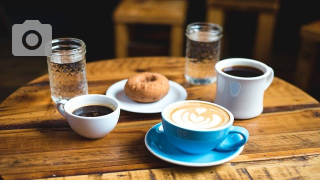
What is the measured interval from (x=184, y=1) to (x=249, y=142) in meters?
1.63

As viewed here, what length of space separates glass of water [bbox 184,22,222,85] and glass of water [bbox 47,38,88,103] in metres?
0.35

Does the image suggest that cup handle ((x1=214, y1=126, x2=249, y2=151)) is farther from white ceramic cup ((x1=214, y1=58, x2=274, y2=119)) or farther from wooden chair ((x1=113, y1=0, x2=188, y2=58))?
wooden chair ((x1=113, y1=0, x2=188, y2=58))

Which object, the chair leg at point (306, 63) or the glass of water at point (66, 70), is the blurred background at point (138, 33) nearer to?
the chair leg at point (306, 63)

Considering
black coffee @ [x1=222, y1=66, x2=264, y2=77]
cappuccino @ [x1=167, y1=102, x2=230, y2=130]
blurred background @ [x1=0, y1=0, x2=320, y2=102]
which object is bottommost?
blurred background @ [x1=0, y1=0, x2=320, y2=102]

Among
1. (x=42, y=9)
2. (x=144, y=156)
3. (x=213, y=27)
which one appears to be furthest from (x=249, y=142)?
(x=42, y=9)

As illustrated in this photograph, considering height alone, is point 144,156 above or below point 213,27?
below

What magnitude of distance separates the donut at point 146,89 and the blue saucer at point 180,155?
0.17 metres

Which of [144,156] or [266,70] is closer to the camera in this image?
[144,156]

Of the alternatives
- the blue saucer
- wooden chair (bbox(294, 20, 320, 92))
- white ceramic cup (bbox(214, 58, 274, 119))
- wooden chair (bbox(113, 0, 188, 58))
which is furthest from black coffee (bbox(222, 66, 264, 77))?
wooden chair (bbox(113, 0, 188, 58))

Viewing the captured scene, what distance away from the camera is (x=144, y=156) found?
2.61 ft

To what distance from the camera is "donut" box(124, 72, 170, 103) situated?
981 millimetres

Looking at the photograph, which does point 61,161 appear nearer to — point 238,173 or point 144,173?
point 144,173

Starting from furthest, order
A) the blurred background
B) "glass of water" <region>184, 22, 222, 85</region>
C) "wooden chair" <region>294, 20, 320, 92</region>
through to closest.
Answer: the blurred background → "wooden chair" <region>294, 20, 320, 92</region> → "glass of water" <region>184, 22, 222, 85</region>

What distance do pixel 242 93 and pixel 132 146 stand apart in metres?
0.31
